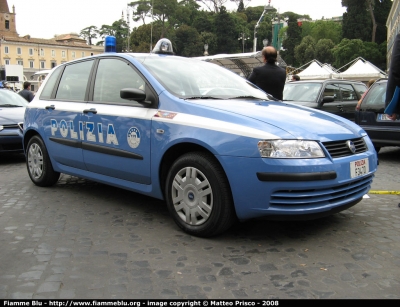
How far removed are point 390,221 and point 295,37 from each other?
95.8m

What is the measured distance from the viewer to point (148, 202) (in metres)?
4.72

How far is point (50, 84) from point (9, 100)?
4133 millimetres

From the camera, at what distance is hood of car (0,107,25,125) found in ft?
25.3

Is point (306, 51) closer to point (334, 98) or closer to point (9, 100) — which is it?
point (334, 98)

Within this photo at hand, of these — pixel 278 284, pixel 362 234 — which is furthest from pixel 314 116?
pixel 278 284

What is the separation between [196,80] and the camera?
419 centimetres

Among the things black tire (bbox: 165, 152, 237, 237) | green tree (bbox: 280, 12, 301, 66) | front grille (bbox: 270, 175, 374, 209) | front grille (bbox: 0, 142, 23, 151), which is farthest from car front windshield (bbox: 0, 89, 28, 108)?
green tree (bbox: 280, 12, 301, 66)

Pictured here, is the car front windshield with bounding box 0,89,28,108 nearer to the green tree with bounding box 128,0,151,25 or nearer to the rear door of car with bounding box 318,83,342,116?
the rear door of car with bounding box 318,83,342,116

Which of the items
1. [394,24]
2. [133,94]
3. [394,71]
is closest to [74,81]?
[133,94]

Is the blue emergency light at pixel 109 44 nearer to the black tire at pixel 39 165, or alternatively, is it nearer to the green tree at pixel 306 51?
the black tire at pixel 39 165

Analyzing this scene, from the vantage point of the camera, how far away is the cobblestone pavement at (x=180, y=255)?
2.61 metres

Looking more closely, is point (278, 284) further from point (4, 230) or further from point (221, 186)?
point (4, 230)

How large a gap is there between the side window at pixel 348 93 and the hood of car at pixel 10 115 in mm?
7313

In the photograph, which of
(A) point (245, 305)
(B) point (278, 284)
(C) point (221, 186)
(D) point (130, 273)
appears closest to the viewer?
(A) point (245, 305)
